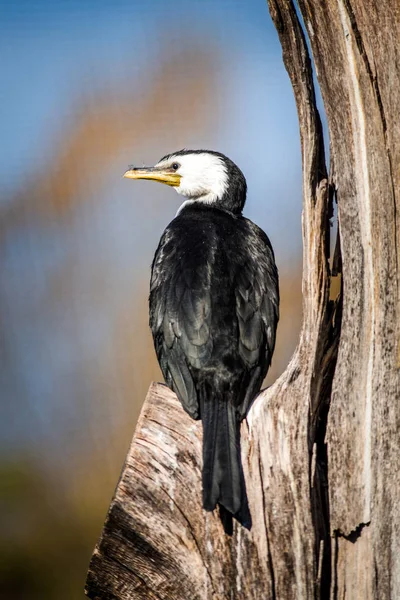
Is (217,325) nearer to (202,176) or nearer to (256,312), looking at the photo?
(256,312)

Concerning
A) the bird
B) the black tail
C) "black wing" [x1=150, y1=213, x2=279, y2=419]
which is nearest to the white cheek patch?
the bird

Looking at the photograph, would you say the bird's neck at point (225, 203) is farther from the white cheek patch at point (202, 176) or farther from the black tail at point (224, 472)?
the black tail at point (224, 472)

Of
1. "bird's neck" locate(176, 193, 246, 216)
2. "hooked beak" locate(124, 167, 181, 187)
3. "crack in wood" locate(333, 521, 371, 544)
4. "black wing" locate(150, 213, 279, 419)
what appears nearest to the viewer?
"crack in wood" locate(333, 521, 371, 544)

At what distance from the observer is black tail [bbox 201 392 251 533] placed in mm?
3154

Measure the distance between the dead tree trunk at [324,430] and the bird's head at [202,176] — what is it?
1.70 meters

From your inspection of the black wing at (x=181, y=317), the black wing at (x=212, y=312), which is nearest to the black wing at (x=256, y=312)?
the black wing at (x=212, y=312)

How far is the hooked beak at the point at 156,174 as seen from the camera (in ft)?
17.2

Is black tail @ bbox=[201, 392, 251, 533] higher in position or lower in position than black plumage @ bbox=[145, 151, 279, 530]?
lower

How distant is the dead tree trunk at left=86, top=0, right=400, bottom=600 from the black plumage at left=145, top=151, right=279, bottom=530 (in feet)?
0.90

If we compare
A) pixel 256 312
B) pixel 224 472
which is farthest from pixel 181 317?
pixel 224 472

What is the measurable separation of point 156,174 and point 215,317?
159 cm

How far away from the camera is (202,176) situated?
521 cm

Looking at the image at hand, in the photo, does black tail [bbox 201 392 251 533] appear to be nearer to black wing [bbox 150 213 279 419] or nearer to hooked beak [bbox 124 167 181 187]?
black wing [bbox 150 213 279 419]

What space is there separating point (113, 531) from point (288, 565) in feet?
2.28
